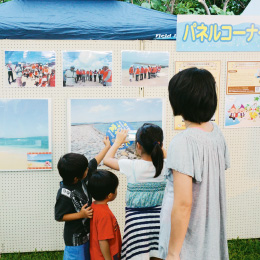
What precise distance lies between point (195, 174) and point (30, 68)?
1918mm

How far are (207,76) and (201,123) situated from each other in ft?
0.65

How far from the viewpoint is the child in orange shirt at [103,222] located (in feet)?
6.50

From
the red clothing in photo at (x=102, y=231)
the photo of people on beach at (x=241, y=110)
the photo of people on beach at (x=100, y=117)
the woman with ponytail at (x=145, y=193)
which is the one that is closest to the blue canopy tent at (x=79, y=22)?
the photo of people on beach at (x=100, y=117)

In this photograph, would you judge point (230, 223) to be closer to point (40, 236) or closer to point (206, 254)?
point (40, 236)

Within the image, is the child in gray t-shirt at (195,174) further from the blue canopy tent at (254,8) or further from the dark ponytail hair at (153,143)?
the blue canopy tent at (254,8)

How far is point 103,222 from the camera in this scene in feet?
6.50

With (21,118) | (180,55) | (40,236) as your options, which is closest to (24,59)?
(21,118)

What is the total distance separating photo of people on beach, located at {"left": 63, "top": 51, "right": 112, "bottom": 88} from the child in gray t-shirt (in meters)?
1.53

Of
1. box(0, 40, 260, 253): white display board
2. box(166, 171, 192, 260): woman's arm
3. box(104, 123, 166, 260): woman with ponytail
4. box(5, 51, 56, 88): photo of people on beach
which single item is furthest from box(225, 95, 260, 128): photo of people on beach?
box(166, 171, 192, 260): woman's arm

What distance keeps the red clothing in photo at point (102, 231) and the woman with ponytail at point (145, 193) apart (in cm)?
9

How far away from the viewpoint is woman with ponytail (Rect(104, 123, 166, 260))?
197cm

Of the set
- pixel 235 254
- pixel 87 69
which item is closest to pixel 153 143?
pixel 87 69

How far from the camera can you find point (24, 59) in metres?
2.79

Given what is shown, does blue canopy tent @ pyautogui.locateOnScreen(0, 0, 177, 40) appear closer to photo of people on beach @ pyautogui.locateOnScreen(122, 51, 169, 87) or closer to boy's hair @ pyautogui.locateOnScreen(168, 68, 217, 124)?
photo of people on beach @ pyautogui.locateOnScreen(122, 51, 169, 87)
